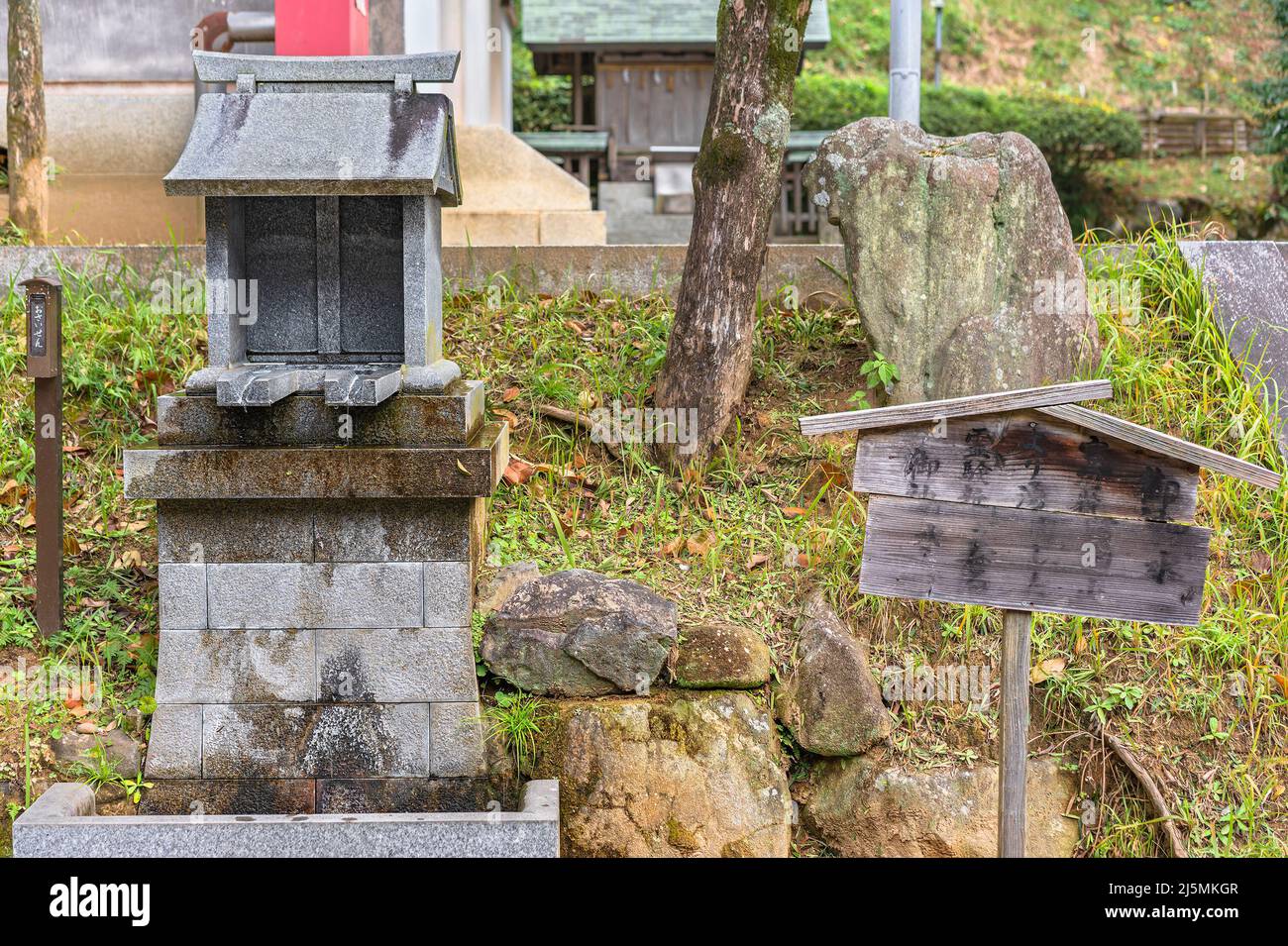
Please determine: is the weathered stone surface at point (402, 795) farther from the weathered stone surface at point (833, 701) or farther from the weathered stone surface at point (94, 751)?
the weathered stone surface at point (833, 701)

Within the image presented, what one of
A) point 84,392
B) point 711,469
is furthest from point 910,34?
point 84,392

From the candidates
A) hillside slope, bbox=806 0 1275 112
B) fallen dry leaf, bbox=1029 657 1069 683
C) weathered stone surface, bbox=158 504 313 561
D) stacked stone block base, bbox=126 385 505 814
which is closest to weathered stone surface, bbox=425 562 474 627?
stacked stone block base, bbox=126 385 505 814

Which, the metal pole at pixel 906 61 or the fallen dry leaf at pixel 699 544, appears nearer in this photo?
the fallen dry leaf at pixel 699 544

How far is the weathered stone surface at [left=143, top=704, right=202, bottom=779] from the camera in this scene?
15.8ft

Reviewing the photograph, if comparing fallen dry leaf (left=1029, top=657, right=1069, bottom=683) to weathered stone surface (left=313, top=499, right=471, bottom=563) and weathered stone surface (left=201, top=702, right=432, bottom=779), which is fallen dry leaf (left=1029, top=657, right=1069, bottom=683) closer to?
weathered stone surface (left=313, top=499, right=471, bottom=563)

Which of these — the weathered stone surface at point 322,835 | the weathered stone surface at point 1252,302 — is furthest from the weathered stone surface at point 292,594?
the weathered stone surface at point 1252,302

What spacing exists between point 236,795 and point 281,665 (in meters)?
0.58

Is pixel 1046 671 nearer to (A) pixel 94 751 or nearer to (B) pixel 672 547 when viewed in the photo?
(B) pixel 672 547

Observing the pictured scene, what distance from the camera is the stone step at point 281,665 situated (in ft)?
15.9

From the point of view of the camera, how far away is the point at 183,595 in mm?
4820

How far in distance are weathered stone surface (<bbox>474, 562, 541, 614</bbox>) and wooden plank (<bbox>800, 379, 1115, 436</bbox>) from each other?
1.85m

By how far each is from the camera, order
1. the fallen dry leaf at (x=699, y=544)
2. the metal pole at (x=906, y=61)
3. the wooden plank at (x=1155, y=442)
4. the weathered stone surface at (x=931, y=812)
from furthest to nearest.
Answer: the metal pole at (x=906, y=61), the fallen dry leaf at (x=699, y=544), the weathered stone surface at (x=931, y=812), the wooden plank at (x=1155, y=442)

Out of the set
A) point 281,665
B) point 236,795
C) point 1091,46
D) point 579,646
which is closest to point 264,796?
point 236,795

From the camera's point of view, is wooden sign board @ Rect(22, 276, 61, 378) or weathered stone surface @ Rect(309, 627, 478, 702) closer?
weathered stone surface @ Rect(309, 627, 478, 702)
